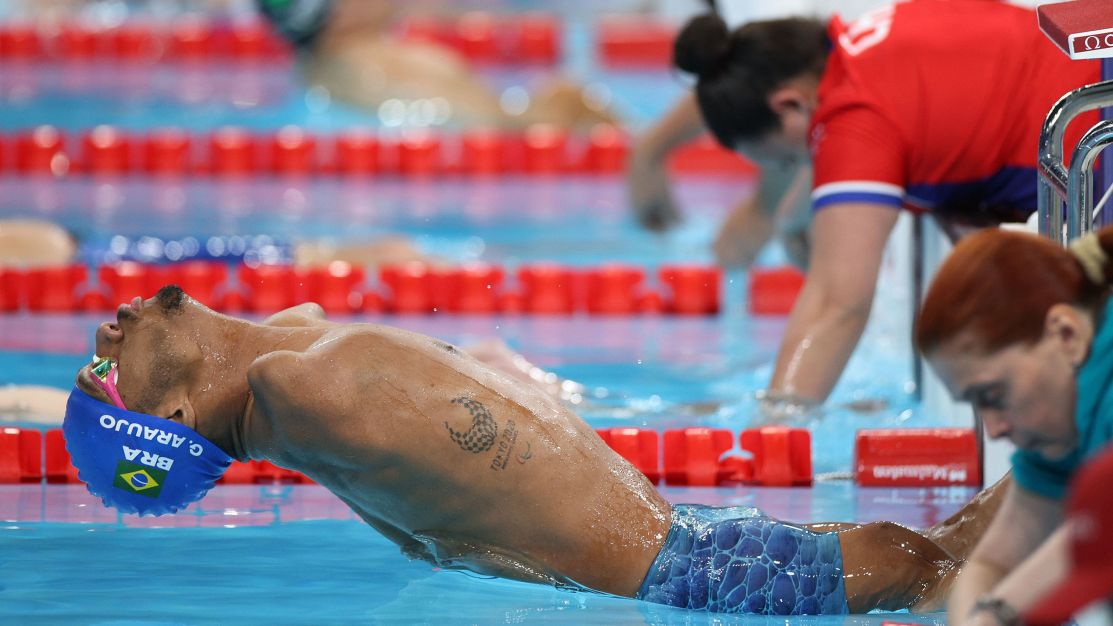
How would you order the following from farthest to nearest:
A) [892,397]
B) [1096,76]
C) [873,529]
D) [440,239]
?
[440,239] < [892,397] < [1096,76] < [873,529]

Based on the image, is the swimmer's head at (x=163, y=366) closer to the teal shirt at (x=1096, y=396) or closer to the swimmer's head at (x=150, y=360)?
the swimmer's head at (x=150, y=360)

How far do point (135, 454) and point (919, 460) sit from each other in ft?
5.79

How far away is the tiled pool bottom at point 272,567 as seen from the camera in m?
2.50

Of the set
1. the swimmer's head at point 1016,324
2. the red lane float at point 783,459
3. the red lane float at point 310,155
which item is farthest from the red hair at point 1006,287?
the red lane float at point 310,155

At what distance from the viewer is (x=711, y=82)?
11.3 feet

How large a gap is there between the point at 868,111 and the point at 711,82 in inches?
15.5

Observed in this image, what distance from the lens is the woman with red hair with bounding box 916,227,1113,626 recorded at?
160 cm

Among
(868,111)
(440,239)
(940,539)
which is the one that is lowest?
(440,239)

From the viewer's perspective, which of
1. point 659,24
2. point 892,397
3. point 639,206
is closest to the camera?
point 892,397

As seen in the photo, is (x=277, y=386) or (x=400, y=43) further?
(x=400, y=43)

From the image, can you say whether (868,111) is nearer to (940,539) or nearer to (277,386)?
(940,539)

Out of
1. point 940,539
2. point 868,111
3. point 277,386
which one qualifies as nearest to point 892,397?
point 868,111

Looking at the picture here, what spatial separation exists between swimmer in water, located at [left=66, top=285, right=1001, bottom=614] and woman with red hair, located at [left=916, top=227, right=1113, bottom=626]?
29.7 inches

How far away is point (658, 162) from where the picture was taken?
15.7 ft
